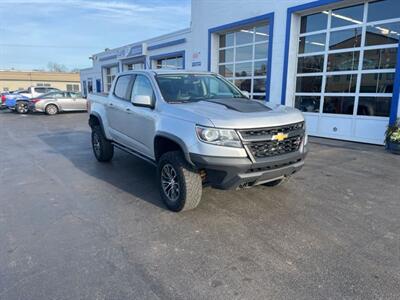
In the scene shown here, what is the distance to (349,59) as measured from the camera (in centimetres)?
913

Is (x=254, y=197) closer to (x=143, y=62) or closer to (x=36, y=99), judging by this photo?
(x=143, y=62)

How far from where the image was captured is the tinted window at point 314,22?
975 centimetres

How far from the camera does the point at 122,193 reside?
15.5 feet

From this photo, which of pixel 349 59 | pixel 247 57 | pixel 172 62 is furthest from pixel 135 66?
pixel 349 59

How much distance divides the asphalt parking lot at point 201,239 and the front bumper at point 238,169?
58 centimetres

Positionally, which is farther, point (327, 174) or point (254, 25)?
point (254, 25)

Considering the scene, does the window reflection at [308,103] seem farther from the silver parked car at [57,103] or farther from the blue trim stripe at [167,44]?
the silver parked car at [57,103]

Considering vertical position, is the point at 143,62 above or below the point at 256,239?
above

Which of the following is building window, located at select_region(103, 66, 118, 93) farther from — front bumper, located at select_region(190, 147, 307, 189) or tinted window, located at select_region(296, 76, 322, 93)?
front bumper, located at select_region(190, 147, 307, 189)

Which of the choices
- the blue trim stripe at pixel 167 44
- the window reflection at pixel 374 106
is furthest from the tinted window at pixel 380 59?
the blue trim stripe at pixel 167 44

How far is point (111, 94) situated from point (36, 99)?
1624 centimetres

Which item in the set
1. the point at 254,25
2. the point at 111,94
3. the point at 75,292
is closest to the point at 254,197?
the point at 75,292

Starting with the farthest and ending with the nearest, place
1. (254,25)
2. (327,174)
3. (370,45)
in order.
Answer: (254,25), (370,45), (327,174)

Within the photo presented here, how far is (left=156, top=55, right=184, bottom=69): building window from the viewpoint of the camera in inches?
669
